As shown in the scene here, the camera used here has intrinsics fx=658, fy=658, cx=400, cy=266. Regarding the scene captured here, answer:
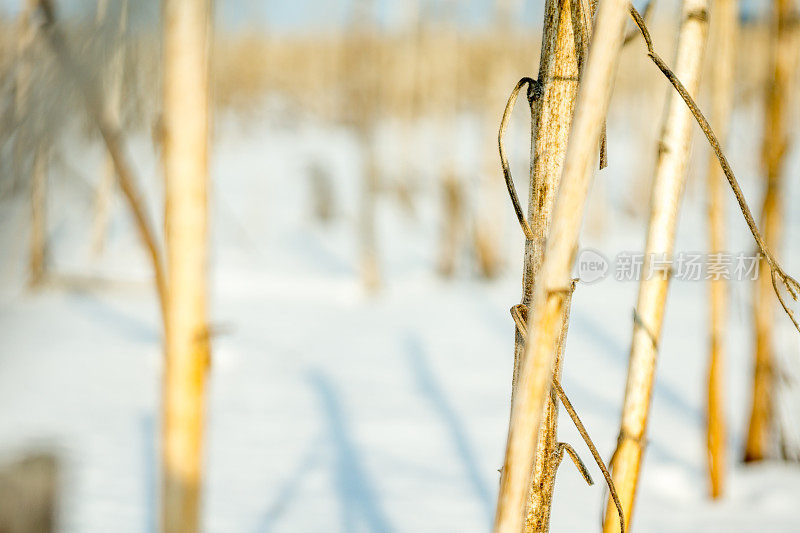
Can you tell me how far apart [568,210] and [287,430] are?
13.1ft

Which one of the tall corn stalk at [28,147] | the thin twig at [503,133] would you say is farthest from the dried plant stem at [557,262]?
the tall corn stalk at [28,147]

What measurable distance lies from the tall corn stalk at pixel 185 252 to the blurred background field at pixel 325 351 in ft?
0.13

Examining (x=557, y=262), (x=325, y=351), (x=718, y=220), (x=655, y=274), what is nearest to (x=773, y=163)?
(x=718, y=220)

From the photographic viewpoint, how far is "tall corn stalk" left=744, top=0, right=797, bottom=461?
3.05 m

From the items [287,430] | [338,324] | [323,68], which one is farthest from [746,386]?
[323,68]

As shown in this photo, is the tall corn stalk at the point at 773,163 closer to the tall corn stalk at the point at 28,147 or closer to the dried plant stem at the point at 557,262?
the dried plant stem at the point at 557,262

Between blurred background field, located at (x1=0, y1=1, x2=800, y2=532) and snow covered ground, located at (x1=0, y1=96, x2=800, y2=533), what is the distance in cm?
1

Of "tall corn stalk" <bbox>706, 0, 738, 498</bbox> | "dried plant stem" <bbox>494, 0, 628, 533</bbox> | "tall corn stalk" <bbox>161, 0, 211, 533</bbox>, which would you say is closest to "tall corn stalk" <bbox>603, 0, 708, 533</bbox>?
"dried plant stem" <bbox>494, 0, 628, 533</bbox>

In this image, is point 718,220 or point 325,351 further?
point 325,351

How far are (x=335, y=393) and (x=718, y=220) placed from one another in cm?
325

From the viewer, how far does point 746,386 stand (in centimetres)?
510

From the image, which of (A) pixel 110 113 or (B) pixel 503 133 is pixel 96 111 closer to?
(A) pixel 110 113

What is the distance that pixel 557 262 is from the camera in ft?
2.01

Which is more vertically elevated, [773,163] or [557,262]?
[773,163]
